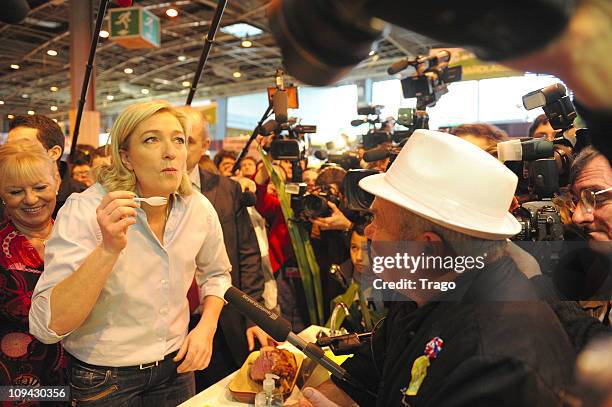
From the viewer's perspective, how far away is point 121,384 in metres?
1.35

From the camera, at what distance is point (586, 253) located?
1306 mm

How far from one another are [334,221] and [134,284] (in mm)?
1396

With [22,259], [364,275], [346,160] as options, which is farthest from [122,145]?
[346,160]

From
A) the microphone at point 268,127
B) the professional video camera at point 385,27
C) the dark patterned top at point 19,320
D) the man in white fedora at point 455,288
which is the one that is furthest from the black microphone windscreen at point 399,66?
the professional video camera at point 385,27

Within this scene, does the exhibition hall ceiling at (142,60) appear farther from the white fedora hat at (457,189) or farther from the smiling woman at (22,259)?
the white fedora hat at (457,189)

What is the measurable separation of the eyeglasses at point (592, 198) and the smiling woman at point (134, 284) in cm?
121

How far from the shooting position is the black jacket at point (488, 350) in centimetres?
67

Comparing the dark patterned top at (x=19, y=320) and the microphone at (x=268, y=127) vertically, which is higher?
the microphone at (x=268, y=127)

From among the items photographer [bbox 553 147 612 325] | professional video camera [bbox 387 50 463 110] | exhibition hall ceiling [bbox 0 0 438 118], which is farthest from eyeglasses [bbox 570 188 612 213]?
exhibition hall ceiling [bbox 0 0 438 118]

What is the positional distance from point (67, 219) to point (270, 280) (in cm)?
147

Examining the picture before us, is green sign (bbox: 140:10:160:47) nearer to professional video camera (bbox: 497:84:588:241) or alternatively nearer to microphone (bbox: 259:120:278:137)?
microphone (bbox: 259:120:278:137)

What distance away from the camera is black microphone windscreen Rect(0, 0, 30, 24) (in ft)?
2.47

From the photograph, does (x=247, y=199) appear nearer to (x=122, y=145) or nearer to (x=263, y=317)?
(x=122, y=145)

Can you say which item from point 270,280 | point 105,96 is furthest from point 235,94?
point 270,280
